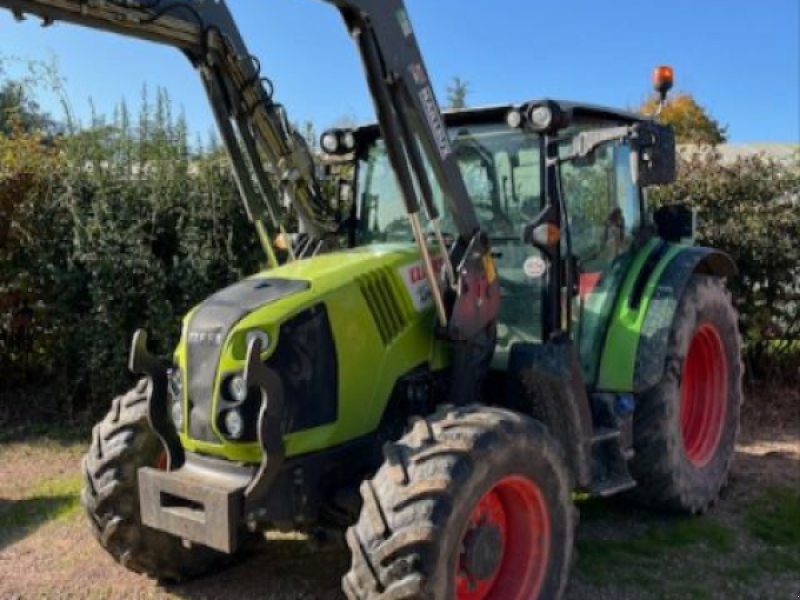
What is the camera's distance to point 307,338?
10.9 feet

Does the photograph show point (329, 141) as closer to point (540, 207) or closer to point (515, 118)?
point (515, 118)

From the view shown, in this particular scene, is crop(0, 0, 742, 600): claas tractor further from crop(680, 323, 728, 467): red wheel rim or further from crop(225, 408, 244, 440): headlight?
crop(680, 323, 728, 467): red wheel rim

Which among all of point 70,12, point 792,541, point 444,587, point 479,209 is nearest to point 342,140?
point 479,209

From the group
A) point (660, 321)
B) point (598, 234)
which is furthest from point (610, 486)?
point (598, 234)

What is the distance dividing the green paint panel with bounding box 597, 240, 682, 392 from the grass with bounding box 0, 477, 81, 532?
345cm

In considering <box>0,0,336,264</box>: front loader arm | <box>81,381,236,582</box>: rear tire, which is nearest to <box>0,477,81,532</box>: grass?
<box>81,381,236,582</box>: rear tire

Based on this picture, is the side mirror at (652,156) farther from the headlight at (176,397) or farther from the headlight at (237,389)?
the headlight at (176,397)

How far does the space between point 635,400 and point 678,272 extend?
774mm

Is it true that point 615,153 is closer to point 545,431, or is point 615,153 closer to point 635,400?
point 635,400

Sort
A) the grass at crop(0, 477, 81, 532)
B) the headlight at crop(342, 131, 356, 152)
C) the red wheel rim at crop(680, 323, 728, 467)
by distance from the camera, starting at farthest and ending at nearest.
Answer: the red wheel rim at crop(680, 323, 728, 467) → the grass at crop(0, 477, 81, 532) → the headlight at crop(342, 131, 356, 152)

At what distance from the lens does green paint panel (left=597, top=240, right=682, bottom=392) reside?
436 centimetres

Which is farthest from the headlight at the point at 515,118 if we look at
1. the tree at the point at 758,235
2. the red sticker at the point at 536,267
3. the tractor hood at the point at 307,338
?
the tree at the point at 758,235

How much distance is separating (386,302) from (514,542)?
1.16 metres

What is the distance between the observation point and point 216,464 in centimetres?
336
